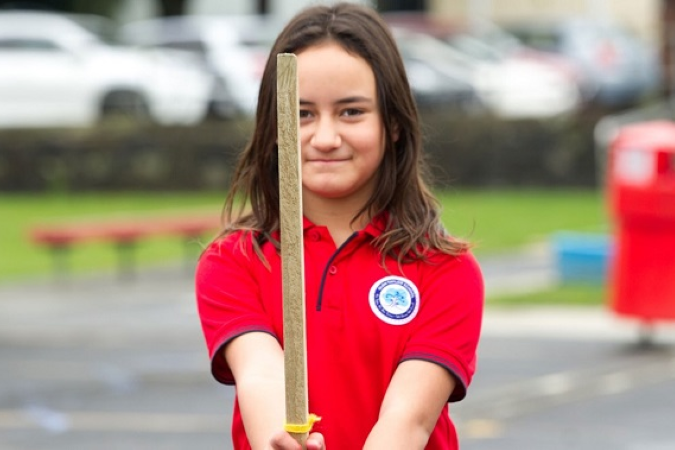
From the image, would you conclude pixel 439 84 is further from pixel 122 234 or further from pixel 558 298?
pixel 558 298

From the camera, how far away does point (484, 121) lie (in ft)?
80.0

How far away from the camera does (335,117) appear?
3086 mm

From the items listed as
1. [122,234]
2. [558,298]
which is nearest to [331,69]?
[558,298]

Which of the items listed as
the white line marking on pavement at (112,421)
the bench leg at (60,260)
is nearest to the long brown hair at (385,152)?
the white line marking on pavement at (112,421)

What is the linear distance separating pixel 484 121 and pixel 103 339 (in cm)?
1314

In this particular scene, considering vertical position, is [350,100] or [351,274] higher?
[350,100]

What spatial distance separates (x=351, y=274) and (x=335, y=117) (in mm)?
282

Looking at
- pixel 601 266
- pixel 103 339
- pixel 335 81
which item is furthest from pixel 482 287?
pixel 601 266

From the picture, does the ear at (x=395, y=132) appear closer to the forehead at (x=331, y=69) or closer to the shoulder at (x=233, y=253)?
the forehead at (x=331, y=69)

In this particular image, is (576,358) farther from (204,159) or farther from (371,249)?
(204,159)

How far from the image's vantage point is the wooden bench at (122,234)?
1565 centimetres

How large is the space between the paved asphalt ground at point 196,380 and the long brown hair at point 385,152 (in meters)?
4.83

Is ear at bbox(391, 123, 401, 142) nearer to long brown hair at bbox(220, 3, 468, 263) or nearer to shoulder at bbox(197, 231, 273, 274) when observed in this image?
long brown hair at bbox(220, 3, 468, 263)

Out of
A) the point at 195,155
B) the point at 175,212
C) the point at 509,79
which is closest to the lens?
the point at 175,212
